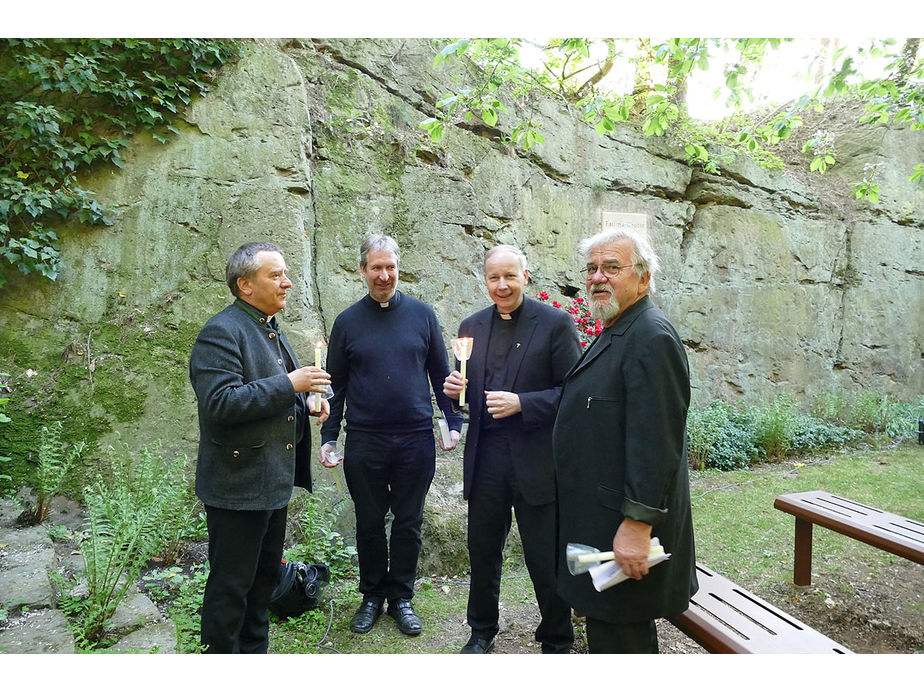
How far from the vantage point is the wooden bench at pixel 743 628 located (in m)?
2.09

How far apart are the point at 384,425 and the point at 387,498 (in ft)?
1.55

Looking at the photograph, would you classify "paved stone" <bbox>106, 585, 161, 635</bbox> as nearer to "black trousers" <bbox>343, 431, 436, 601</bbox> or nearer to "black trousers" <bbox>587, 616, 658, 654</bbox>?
"black trousers" <bbox>343, 431, 436, 601</bbox>

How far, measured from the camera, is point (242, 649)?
2.66 meters

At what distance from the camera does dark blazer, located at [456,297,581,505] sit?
2742mm

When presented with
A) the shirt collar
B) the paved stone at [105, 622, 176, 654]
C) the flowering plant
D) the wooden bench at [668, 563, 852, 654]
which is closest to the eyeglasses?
the wooden bench at [668, 563, 852, 654]

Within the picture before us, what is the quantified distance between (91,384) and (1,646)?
8.23 ft

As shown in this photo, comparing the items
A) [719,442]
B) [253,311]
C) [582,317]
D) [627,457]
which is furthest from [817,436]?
[253,311]

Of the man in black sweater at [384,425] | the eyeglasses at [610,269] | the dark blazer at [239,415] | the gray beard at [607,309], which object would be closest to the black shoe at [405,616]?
the man in black sweater at [384,425]

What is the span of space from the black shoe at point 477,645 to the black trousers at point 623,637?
104 cm

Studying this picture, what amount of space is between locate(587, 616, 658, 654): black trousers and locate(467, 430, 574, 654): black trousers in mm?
724

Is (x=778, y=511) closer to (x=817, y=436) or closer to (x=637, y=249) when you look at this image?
(x=817, y=436)

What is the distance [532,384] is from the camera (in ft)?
9.43
